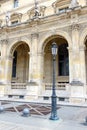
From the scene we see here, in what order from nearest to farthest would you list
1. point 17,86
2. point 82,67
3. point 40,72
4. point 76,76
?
point 76,76 → point 82,67 → point 40,72 → point 17,86

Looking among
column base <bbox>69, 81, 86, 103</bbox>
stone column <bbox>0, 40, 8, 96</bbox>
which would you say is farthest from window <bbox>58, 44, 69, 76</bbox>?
stone column <bbox>0, 40, 8, 96</bbox>

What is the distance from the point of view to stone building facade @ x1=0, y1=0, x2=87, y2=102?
52.5ft

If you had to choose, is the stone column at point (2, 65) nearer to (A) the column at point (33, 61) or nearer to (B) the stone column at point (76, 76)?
(A) the column at point (33, 61)

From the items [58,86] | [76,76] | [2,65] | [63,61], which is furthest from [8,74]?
[76,76]

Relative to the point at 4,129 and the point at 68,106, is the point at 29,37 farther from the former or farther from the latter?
the point at 4,129

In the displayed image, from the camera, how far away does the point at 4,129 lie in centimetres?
707

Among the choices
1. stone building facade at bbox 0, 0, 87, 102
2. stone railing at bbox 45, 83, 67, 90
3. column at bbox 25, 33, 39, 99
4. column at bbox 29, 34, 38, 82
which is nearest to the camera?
stone building facade at bbox 0, 0, 87, 102

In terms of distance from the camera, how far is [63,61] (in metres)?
21.3

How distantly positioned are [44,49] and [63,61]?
324 cm

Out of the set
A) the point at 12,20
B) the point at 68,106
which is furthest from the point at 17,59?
the point at 68,106

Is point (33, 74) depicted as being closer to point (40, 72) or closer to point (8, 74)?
point (40, 72)

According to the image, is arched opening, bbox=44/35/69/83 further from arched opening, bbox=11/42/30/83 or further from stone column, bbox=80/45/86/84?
stone column, bbox=80/45/86/84

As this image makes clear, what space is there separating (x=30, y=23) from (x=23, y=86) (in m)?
7.59

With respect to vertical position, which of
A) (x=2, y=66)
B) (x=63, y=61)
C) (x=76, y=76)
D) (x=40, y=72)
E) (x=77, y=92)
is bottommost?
(x=77, y=92)
